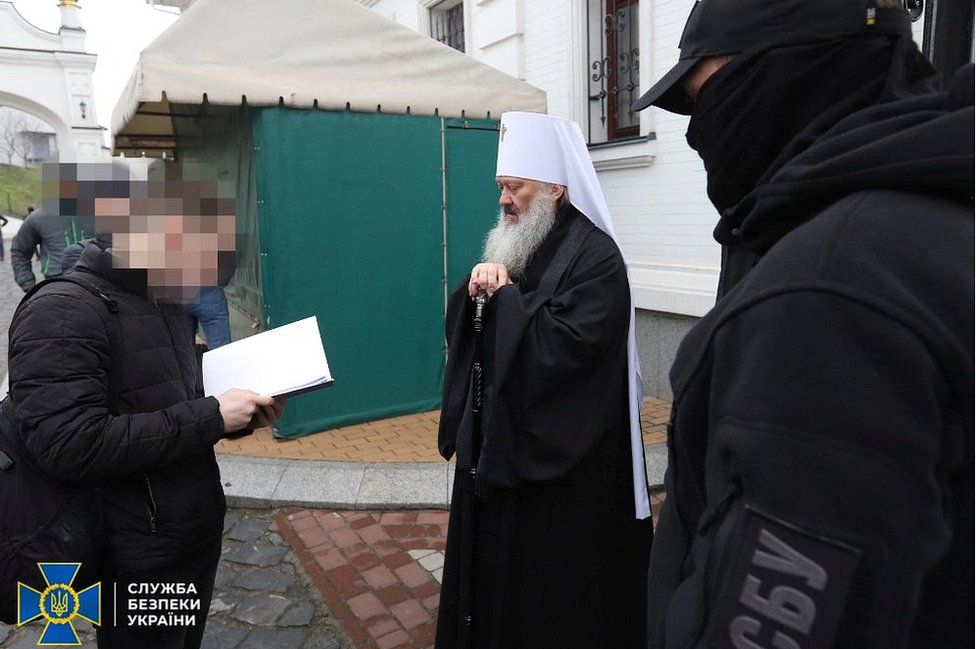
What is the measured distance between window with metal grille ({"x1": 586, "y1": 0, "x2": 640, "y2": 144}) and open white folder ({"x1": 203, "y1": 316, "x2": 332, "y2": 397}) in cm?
489

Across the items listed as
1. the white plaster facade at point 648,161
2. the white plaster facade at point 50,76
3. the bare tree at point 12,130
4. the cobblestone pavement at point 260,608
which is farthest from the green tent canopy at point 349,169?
the bare tree at point 12,130

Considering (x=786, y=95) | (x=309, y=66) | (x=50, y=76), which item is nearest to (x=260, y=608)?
(x=786, y=95)

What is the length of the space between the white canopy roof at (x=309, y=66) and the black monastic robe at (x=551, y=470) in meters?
3.02

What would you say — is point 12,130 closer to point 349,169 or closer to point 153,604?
point 349,169

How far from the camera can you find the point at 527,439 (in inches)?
90.7

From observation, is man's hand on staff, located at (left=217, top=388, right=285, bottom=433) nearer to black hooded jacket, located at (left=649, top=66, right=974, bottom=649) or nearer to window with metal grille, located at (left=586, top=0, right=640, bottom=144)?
black hooded jacket, located at (left=649, top=66, right=974, bottom=649)

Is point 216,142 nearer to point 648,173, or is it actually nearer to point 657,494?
point 648,173

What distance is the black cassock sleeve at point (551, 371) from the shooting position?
2283 millimetres

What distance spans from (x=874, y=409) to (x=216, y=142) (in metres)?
6.20

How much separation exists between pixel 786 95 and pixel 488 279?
1.49m

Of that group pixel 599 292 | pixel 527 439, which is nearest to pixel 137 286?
pixel 527 439

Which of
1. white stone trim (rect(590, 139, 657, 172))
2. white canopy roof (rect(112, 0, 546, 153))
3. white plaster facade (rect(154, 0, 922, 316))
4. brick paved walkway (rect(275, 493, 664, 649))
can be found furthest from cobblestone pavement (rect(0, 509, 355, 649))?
white stone trim (rect(590, 139, 657, 172))

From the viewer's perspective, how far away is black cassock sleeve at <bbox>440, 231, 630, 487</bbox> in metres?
2.28

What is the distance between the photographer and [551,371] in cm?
229
